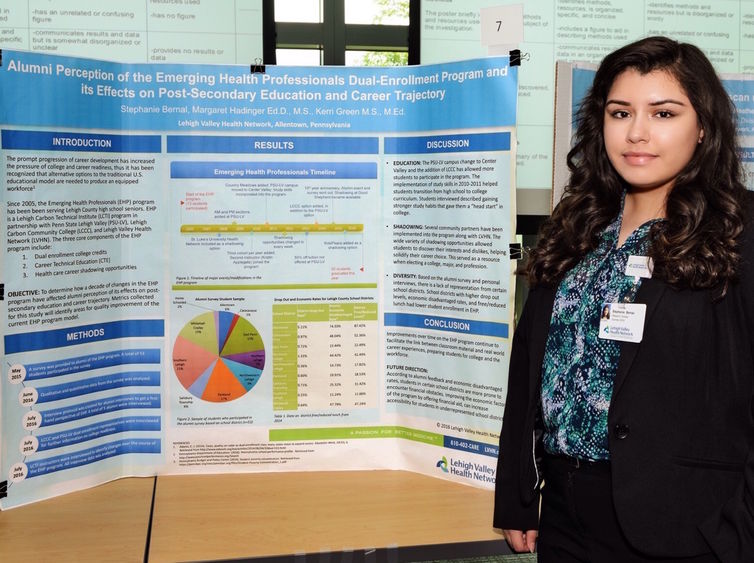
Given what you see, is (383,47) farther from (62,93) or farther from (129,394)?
(129,394)

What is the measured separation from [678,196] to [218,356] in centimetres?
118

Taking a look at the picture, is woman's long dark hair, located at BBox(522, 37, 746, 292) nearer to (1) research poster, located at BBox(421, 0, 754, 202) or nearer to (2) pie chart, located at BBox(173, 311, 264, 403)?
(2) pie chart, located at BBox(173, 311, 264, 403)

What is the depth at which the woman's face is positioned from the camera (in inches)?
53.1

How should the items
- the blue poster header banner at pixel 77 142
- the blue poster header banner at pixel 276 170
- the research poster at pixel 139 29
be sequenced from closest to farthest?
the blue poster header banner at pixel 77 142 → the blue poster header banner at pixel 276 170 → the research poster at pixel 139 29

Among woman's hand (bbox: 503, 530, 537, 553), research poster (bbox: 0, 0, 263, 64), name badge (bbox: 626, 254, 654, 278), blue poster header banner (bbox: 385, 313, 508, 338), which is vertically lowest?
woman's hand (bbox: 503, 530, 537, 553)

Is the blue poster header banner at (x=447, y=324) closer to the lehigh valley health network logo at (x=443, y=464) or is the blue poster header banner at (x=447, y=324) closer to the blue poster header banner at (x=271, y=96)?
the lehigh valley health network logo at (x=443, y=464)

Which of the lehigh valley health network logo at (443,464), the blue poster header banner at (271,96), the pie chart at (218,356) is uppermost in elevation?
the blue poster header banner at (271,96)

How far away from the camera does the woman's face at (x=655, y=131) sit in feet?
4.43

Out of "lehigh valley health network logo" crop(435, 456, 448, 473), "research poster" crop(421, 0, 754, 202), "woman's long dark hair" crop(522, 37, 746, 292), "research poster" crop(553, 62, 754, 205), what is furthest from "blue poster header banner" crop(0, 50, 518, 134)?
"lehigh valley health network logo" crop(435, 456, 448, 473)

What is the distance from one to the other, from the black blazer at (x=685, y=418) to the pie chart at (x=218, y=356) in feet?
3.27

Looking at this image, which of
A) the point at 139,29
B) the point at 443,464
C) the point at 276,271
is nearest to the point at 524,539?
the point at 443,464

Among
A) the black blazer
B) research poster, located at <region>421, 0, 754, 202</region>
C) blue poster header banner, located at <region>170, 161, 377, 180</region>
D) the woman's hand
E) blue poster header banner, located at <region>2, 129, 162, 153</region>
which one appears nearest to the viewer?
the black blazer

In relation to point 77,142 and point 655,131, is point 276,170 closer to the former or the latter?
point 77,142

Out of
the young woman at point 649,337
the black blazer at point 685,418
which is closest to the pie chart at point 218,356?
the young woman at point 649,337
